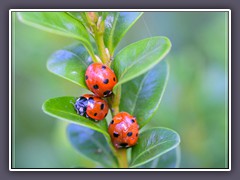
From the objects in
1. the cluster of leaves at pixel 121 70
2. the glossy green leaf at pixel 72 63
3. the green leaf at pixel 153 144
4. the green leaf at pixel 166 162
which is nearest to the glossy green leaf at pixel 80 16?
the cluster of leaves at pixel 121 70

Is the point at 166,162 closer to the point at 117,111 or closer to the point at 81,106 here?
the point at 117,111

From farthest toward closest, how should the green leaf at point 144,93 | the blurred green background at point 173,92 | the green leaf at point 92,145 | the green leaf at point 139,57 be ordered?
the blurred green background at point 173,92
the green leaf at point 92,145
the green leaf at point 144,93
the green leaf at point 139,57

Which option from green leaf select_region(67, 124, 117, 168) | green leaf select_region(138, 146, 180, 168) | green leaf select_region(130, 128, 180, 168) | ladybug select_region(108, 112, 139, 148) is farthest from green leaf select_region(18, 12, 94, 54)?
green leaf select_region(138, 146, 180, 168)

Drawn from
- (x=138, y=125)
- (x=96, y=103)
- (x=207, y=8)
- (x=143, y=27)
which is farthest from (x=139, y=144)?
(x=143, y=27)

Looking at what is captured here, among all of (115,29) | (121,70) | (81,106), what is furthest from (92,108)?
(115,29)

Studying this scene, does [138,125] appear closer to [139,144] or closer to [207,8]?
[139,144]

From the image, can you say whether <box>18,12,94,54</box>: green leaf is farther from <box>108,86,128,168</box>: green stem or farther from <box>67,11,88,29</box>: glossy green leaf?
<box>108,86,128,168</box>: green stem

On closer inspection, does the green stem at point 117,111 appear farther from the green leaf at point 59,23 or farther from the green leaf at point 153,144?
the green leaf at point 59,23
